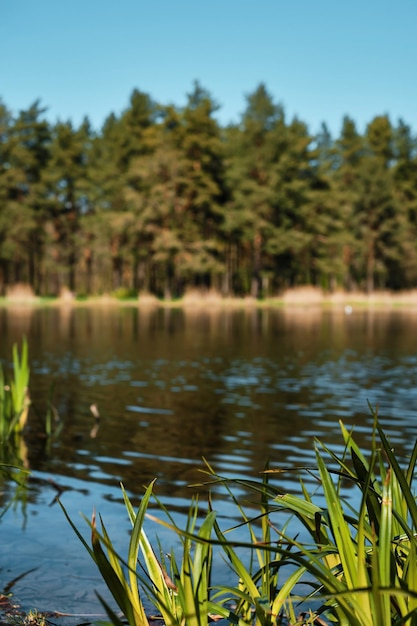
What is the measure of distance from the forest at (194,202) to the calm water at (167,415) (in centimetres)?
3692

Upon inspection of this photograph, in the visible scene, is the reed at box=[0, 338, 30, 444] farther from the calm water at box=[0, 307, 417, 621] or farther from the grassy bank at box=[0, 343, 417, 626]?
the grassy bank at box=[0, 343, 417, 626]

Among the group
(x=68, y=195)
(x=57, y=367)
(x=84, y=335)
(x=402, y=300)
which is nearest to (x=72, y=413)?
(x=57, y=367)

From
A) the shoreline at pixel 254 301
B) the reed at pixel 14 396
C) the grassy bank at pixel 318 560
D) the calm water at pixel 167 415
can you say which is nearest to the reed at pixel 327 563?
the grassy bank at pixel 318 560

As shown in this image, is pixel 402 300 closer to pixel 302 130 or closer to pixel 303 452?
pixel 302 130

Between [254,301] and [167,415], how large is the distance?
4992 cm

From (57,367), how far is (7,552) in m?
15.9

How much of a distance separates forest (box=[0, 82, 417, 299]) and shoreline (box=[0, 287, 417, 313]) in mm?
3689

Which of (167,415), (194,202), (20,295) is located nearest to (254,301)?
(194,202)

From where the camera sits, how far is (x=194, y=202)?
227 ft

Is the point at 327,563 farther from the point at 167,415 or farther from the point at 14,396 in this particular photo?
the point at 167,415

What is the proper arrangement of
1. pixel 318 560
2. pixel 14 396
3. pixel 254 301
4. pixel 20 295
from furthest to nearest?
pixel 254 301, pixel 20 295, pixel 14 396, pixel 318 560

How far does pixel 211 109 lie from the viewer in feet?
227

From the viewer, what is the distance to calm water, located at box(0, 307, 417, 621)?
21.6 feet

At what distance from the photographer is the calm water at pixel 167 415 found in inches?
259
